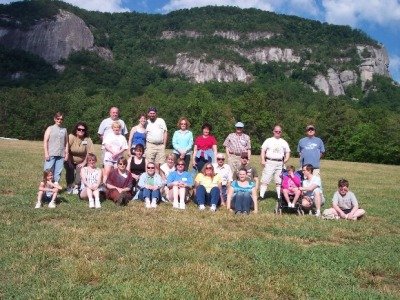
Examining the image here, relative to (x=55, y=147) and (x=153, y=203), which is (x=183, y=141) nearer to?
(x=153, y=203)

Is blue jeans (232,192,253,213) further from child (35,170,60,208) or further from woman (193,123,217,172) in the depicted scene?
child (35,170,60,208)

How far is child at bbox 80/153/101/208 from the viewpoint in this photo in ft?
36.8

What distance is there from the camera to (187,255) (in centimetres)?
722

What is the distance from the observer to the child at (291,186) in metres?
12.0

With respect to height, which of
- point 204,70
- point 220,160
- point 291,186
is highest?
point 204,70

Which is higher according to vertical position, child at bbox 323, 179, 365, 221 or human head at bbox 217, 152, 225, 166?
human head at bbox 217, 152, 225, 166

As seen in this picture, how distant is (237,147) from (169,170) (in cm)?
215

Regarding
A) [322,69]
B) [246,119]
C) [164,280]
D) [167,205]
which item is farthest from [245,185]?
[322,69]

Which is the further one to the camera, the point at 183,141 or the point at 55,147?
the point at 183,141

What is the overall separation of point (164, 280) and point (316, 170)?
28.2 feet

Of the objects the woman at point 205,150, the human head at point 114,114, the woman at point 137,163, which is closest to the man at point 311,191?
the woman at point 205,150

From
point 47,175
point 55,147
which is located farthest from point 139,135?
point 47,175

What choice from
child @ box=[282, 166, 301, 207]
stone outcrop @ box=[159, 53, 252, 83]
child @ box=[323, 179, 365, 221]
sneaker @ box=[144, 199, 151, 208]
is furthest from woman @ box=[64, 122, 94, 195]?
stone outcrop @ box=[159, 53, 252, 83]

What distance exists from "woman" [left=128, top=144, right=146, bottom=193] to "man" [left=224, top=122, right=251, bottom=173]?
2.54 m
